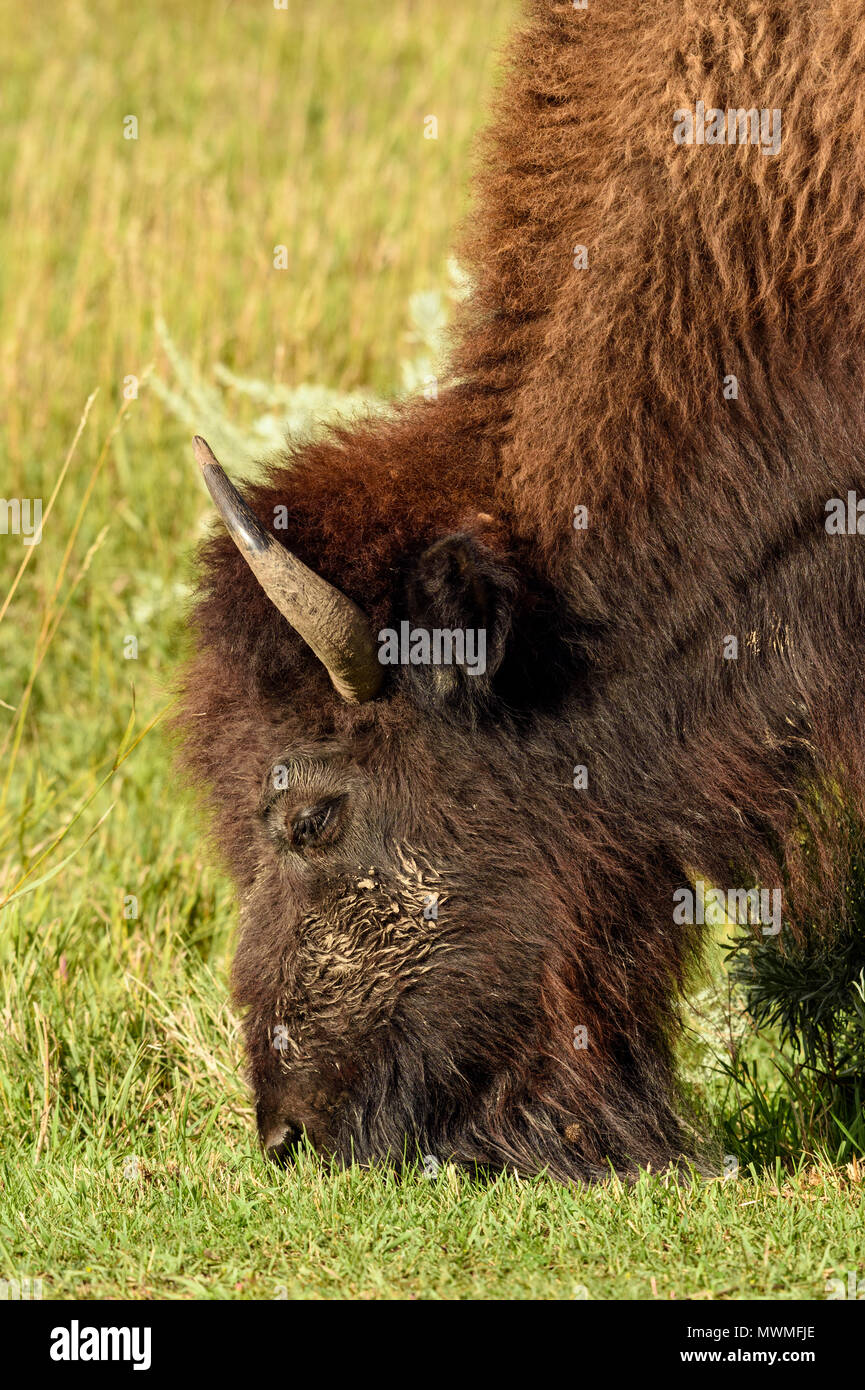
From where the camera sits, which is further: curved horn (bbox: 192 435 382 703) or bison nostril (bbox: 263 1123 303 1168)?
bison nostril (bbox: 263 1123 303 1168)

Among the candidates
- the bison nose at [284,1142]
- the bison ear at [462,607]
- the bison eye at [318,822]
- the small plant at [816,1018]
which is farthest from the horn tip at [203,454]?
the small plant at [816,1018]

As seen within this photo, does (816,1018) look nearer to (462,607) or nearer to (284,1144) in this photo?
(284,1144)

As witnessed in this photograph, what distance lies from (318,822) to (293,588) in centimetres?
70

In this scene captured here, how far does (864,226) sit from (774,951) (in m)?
2.22

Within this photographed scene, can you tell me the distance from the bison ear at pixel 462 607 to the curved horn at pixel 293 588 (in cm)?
15

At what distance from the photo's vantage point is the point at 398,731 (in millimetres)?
4008

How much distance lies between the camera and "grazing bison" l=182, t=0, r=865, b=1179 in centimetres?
393

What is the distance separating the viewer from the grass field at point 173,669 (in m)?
3.64

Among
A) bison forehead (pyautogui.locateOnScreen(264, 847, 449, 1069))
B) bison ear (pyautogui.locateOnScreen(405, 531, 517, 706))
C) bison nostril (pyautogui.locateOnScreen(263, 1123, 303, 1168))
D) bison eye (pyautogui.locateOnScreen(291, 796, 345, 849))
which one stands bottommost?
bison nostril (pyautogui.locateOnScreen(263, 1123, 303, 1168))

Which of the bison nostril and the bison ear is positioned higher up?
the bison ear

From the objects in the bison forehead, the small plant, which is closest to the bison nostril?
the bison forehead

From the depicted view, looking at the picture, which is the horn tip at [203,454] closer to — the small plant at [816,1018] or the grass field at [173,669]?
the grass field at [173,669]

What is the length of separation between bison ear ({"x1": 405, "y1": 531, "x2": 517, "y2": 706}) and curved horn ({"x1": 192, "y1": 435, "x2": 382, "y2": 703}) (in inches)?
5.9

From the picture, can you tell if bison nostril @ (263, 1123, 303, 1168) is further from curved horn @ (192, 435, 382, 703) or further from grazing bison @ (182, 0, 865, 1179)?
curved horn @ (192, 435, 382, 703)
